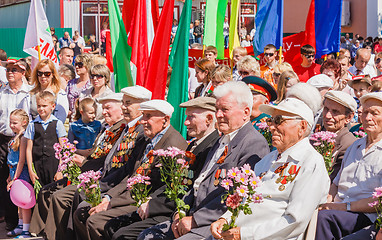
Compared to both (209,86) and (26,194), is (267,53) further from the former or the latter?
(26,194)

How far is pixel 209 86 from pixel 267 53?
4.32 feet

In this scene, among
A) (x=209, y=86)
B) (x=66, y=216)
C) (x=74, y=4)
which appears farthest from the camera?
(x=74, y=4)

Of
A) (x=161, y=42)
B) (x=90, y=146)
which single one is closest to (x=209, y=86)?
(x=161, y=42)

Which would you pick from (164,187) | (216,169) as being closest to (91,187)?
(164,187)

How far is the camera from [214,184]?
4922 mm

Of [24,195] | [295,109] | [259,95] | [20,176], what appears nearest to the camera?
[295,109]

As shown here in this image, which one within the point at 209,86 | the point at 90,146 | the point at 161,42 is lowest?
the point at 90,146

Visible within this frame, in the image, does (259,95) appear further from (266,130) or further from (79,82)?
(79,82)

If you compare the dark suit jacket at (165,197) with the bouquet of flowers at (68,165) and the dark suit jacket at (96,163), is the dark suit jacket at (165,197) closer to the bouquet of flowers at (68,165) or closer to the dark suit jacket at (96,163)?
the bouquet of flowers at (68,165)

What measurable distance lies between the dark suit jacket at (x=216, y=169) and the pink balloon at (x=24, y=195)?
3420 millimetres

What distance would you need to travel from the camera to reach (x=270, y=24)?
10.1 meters

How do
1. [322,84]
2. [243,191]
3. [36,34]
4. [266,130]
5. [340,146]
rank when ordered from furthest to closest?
[36,34] → [322,84] → [266,130] → [340,146] → [243,191]

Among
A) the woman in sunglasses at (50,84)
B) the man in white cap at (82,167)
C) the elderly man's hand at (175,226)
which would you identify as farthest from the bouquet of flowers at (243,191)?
the woman in sunglasses at (50,84)

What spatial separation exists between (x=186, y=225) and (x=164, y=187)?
0.78 m
